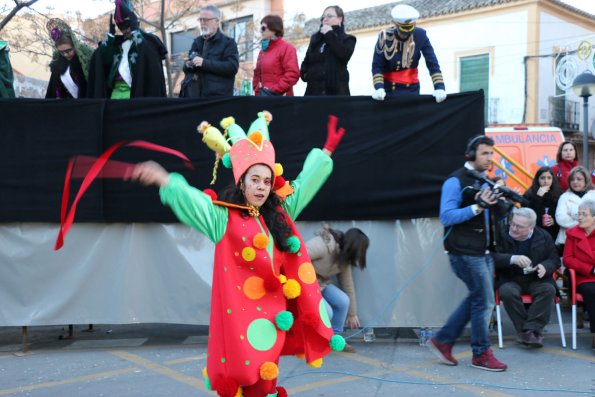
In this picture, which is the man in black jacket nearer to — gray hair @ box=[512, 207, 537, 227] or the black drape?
the black drape

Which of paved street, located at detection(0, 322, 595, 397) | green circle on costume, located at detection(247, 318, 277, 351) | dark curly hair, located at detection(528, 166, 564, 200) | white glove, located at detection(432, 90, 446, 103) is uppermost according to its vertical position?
white glove, located at detection(432, 90, 446, 103)

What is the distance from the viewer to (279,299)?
144 inches

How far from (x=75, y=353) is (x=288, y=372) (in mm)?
2131

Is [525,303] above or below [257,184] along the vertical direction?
below

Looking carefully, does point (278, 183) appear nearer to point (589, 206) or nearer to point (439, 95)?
point (439, 95)

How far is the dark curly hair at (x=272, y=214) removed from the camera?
3.66 metres

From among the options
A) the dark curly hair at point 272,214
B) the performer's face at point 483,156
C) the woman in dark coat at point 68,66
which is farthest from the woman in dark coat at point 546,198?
the woman in dark coat at point 68,66

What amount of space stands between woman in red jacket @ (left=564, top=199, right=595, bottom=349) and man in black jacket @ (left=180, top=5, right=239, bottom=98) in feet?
12.1

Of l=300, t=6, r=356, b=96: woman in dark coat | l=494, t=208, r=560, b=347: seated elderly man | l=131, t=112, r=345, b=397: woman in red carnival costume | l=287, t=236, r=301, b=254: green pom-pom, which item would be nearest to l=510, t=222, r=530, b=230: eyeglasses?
l=494, t=208, r=560, b=347: seated elderly man

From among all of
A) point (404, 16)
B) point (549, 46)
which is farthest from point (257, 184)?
point (549, 46)

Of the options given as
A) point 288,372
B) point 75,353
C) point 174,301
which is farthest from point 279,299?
point 75,353

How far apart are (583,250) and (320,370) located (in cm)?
281

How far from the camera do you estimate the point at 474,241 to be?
17.1 ft

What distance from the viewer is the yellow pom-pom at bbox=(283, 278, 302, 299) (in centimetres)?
364
